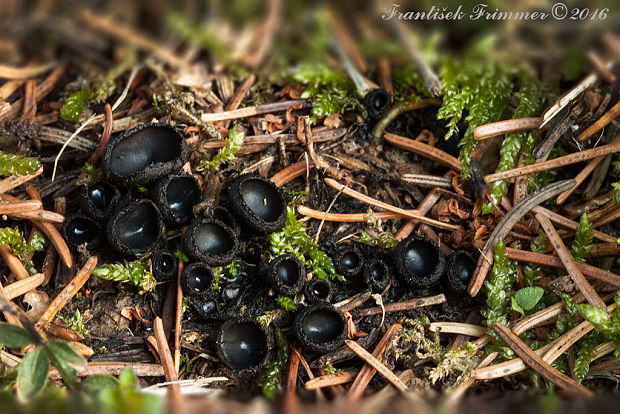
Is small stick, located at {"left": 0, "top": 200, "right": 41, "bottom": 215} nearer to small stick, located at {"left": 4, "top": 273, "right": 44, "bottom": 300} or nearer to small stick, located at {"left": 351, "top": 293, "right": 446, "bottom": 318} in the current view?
small stick, located at {"left": 4, "top": 273, "right": 44, "bottom": 300}

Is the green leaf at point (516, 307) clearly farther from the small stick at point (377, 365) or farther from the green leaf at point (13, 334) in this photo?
the green leaf at point (13, 334)

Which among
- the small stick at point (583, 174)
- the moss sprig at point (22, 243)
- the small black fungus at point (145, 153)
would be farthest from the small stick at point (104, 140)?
the small stick at point (583, 174)

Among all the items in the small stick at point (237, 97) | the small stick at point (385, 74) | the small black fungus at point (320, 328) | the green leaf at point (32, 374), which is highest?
the small stick at point (385, 74)

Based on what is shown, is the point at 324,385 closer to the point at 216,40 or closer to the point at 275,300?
the point at 275,300

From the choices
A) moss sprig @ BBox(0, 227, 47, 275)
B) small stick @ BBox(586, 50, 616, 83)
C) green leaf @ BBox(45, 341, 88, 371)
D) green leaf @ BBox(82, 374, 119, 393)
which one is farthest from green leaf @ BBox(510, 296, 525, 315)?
moss sprig @ BBox(0, 227, 47, 275)

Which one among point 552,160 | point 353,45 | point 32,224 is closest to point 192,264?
point 32,224

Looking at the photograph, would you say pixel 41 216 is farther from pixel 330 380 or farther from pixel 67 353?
pixel 330 380
